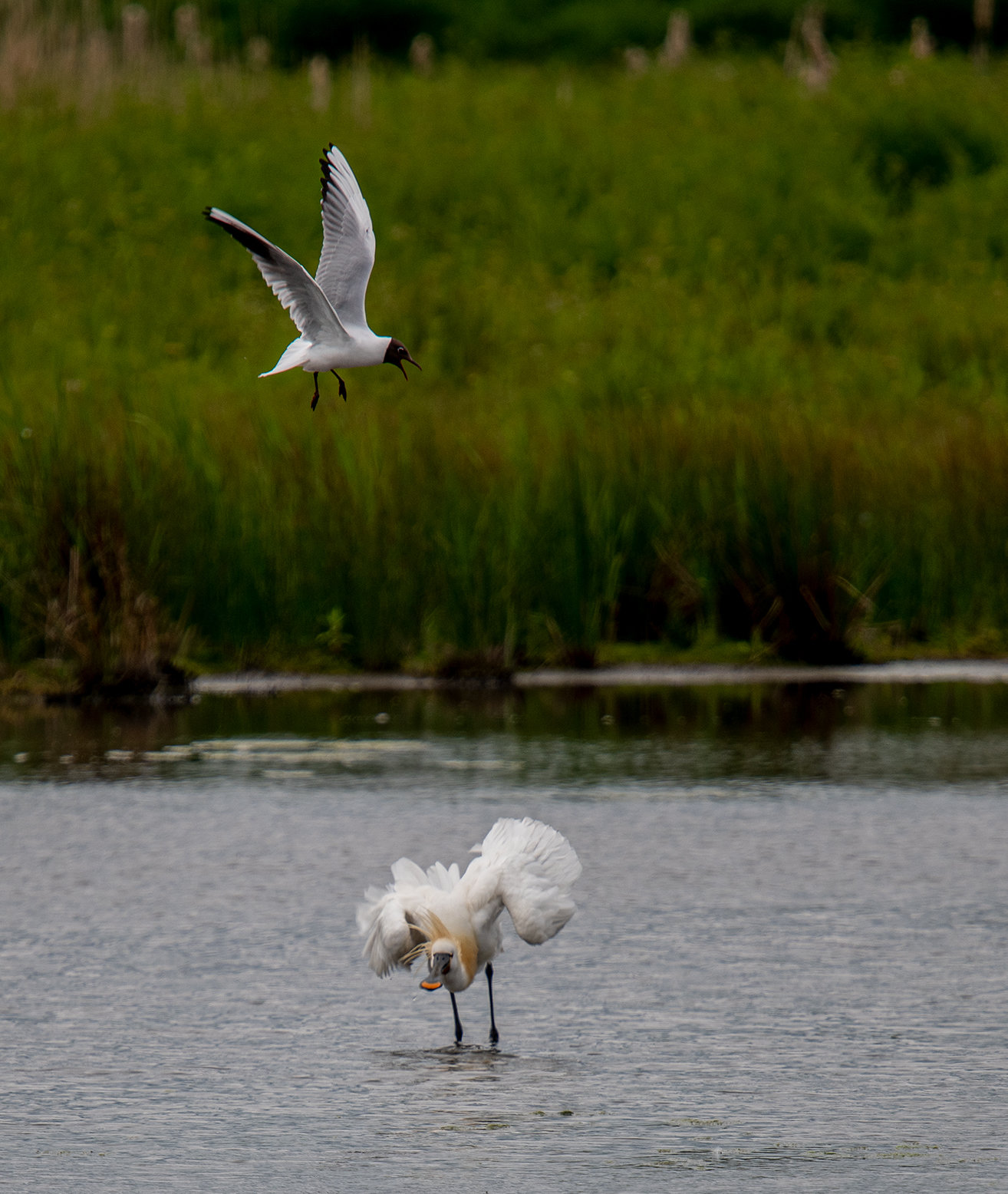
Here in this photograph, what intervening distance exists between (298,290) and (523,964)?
3218mm

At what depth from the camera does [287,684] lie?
13.3 meters

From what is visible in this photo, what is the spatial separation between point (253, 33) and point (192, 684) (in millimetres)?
27974

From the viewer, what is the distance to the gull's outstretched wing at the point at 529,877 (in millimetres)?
5938

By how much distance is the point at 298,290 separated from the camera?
14.5 feet

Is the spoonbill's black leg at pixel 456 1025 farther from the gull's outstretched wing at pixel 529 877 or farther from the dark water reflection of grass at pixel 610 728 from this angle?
the dark water reflection of grass at pixel 610 728

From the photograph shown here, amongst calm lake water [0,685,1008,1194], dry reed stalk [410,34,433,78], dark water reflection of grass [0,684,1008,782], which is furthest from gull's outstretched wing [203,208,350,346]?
dry reed stalk [410,34,433,78]

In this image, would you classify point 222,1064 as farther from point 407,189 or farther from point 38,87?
point 38,87

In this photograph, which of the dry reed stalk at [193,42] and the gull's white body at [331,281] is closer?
the gull's white body at [331,281]

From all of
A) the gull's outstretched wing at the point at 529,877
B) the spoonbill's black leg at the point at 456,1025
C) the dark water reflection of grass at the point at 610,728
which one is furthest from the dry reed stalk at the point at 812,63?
the spoonbill's black leg at the point at 456,1025

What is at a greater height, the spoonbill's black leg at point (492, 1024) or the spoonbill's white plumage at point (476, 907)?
the spoonbill's white plumage at point (476, 907)

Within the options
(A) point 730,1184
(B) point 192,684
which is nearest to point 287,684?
(B) point 192,684

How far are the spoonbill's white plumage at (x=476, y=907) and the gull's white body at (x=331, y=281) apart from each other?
1934 mm

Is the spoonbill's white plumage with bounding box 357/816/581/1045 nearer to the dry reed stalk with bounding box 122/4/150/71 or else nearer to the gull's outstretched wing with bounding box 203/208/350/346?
the gull's outstretched wing with bounding box 203/208/350/346

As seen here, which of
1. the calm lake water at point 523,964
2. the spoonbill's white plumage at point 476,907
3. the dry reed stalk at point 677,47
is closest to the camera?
the calm lake water at point 523,964
